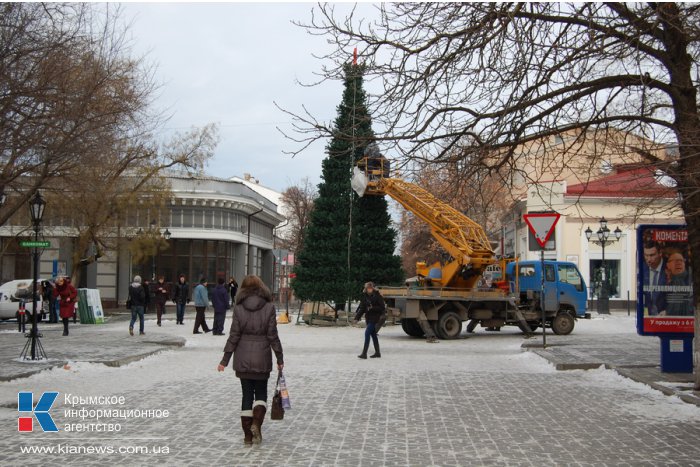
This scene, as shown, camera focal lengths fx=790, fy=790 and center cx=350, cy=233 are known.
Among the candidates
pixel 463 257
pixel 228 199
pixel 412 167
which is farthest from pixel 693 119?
pixel 228 199

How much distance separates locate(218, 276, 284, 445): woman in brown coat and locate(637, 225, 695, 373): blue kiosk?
7648 millimetres

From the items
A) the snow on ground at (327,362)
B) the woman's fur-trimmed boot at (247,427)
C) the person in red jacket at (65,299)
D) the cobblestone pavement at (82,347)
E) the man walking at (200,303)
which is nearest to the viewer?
the woman's fur-trimmed boot at (247,427)

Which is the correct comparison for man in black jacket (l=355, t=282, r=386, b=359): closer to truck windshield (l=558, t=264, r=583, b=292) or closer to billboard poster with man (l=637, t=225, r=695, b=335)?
billboard poster with man (l=637, t=225, r=695, b=335)

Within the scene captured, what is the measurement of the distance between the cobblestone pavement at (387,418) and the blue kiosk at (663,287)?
118 cm

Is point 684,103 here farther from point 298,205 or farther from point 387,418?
point 298,205

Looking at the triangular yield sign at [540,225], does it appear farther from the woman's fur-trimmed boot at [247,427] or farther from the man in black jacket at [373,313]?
the woman's fur-trimmed boot at [247,427]

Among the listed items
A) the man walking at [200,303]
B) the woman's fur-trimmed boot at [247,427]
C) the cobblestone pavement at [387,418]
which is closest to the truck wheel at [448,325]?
the cobblestone pavement at [387,418]

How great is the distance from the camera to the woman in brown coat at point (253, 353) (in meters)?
8.35

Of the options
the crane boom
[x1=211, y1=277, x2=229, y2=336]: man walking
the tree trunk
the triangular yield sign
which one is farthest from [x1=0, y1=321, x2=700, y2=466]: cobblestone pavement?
the crane boom

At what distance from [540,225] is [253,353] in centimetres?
1224

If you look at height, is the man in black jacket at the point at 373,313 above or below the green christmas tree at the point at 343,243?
below

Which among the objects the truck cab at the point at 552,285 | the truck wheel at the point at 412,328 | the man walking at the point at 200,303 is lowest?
the truck wheel at the point at 412,328

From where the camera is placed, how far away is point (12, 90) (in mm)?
13258

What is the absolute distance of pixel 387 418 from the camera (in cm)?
993
